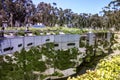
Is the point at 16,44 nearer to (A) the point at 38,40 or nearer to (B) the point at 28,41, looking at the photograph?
(B) the point at 28,41

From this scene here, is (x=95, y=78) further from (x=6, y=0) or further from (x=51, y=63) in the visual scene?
(x=6, y=0)

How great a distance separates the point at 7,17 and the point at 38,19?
29.5 ft

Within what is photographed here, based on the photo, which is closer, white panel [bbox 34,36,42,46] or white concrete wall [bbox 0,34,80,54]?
white concrete wall [bbox 0,34,80,54]

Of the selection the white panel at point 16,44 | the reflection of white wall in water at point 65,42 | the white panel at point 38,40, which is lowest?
the reflection of white wall in water at point 65,42

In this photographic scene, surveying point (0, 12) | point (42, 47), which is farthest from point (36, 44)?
point (0, 12)

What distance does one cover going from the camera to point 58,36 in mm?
11898

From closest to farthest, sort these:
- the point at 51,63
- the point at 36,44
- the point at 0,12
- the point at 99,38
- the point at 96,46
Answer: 1. the point at 36,44
2. the point at 51,63
3. the point at 96,46
4. the point at 99,38
5. the point at 0,12

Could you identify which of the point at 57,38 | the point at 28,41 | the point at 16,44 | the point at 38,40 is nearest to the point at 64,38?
the point at 57,38

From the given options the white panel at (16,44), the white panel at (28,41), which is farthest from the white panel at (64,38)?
the white panel at (16,44)

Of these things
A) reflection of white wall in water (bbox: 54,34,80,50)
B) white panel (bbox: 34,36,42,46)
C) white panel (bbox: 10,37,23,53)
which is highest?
white panel (bbox: 10,37,23,53)

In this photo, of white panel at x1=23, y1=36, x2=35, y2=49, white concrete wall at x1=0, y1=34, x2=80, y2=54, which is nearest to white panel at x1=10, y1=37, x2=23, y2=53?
white concrete wall at x1=0, y1=34, x2=80, y2=54

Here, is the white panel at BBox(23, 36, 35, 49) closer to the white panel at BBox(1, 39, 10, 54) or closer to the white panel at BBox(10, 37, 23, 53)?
the white panel at BBox(10, 37, 23, 53)

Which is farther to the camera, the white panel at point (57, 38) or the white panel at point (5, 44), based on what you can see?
the white panel at point (57, 38)

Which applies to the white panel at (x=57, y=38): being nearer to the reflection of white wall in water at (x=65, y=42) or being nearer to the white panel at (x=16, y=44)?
the reflection of white wall in water at (x=65, y=42)
